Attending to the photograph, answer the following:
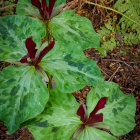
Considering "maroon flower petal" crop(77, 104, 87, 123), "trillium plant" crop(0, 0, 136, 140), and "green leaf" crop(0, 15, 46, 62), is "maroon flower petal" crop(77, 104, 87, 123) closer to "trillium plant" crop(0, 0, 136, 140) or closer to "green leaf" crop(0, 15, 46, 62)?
"trillium plant" crop(0, 0, 136, 140)

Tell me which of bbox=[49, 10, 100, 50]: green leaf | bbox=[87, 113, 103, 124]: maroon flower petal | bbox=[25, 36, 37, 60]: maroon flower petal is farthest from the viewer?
bbox=[49, 10, 100, 50]: green leaf

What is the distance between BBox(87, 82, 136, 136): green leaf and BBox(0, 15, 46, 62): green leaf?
0.47 m

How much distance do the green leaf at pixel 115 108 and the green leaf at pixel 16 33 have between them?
47 cm

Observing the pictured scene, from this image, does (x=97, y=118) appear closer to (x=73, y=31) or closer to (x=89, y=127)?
(x=89, y=127)

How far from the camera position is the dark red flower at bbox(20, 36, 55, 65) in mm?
639

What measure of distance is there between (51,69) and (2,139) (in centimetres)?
106

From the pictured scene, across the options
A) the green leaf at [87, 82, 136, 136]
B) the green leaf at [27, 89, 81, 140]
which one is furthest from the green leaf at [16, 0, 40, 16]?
the green leaf at [87, 82, 136, 136]

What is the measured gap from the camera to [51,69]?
2.51 ft

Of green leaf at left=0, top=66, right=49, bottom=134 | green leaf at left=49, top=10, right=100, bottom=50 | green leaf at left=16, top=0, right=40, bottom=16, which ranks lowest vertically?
green leaf at left=0, top=66, right=49, bottom=134

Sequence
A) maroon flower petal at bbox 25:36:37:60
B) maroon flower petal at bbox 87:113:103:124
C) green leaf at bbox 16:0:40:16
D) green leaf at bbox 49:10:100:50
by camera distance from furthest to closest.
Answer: green leaf at bbox 16:0:40:16 → green leaf at bbox 49:10:100:50 → maroon flower petal at bbox 87:113:103:124 → maroon flower petal at bbox 25:36:37:60

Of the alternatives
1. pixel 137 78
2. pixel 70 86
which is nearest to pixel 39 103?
pixel 70 86

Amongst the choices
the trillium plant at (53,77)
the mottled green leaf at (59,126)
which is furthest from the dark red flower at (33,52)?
the mottled green leaf at (59,126)

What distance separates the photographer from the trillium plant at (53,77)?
0.69 metres

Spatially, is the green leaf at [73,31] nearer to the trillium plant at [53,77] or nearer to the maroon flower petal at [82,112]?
the trillium plant at [53,77]
